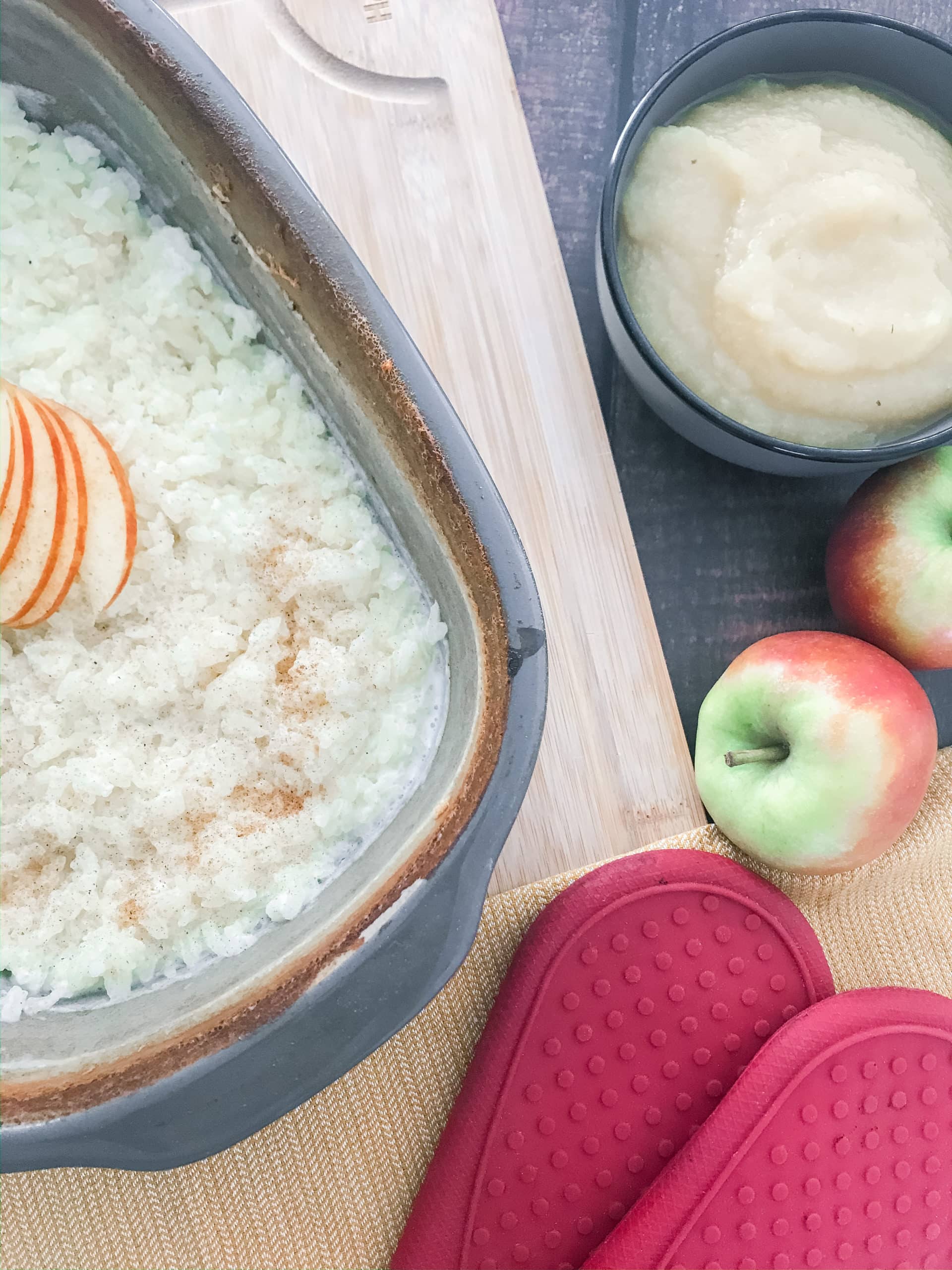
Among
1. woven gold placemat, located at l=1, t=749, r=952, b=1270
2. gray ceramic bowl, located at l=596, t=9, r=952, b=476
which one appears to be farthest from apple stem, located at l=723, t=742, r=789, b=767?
gray ceramic bowl, located at l=596, t=9, r=952, b=476

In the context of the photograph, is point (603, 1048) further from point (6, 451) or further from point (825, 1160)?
point (6, 451)

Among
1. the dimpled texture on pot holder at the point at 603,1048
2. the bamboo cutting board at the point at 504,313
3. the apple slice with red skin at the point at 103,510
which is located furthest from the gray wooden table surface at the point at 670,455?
the apple slice with red skin at the point at 103,510

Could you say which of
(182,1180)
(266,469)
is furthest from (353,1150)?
(266,469)

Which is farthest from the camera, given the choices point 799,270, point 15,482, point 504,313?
point 504,313

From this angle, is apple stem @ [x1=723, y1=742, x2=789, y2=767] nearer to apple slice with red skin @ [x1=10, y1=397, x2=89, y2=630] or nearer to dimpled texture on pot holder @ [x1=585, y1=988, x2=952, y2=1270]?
dimpled texture on pot holder @ [x1=585, y1=988, x2=952, y2=1270]

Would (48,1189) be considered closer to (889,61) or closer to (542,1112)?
(542,1112)

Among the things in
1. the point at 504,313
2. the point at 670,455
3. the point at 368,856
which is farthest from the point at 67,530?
the point at 670,455
